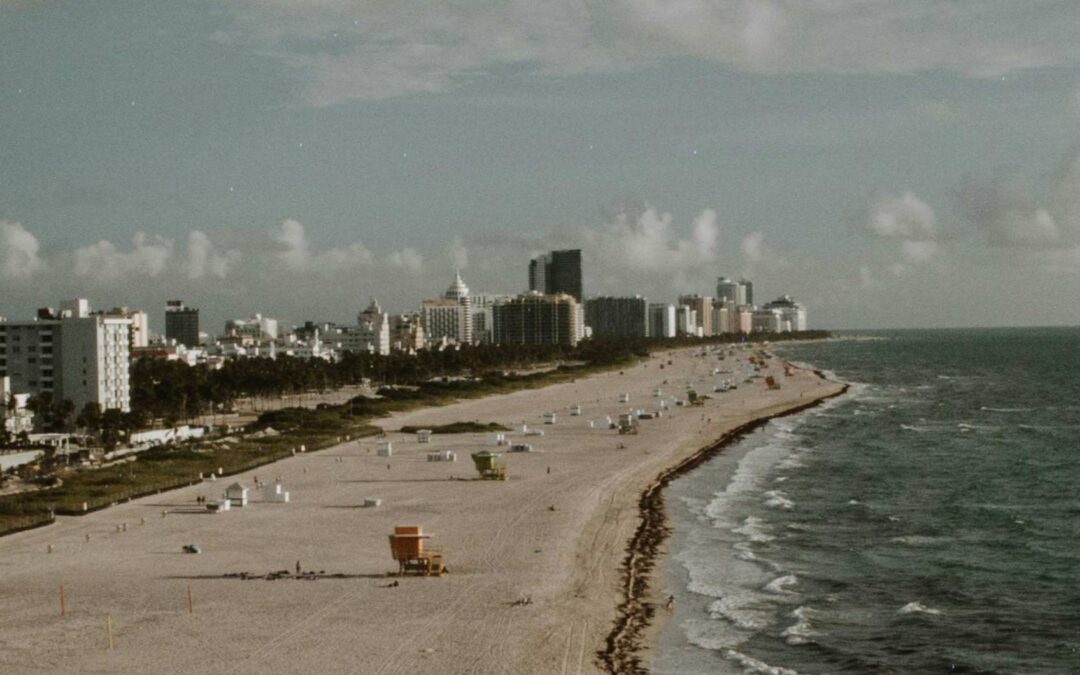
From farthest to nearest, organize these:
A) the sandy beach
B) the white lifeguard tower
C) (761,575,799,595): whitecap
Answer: the white lifeguard tower < (761,575,799,595): whitecap < the sandy beach

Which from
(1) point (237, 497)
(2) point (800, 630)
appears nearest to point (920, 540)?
(2) point (800, 630)

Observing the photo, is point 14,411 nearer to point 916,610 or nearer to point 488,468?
point 488,468

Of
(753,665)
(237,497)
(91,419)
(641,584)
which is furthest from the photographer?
(91,419)

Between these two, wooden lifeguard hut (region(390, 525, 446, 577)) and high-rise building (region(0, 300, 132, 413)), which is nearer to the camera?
wooden lifeguard hut (region(390, 525, 446, 577))

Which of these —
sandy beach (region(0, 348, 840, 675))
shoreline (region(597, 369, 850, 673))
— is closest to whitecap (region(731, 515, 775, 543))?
shoreline (region(597, 369, 850, 673))

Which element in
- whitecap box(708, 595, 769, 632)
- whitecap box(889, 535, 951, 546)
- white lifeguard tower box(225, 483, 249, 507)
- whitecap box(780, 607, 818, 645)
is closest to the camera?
whitecap box(780, 607, 818, 645)

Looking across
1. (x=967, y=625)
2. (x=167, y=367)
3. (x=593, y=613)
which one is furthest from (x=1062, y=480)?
(x=167, y=367)

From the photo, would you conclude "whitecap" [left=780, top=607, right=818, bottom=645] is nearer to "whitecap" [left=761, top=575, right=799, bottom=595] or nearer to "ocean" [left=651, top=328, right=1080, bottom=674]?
"ocean" [left=651, top=328, right=1080, bottom=674]
